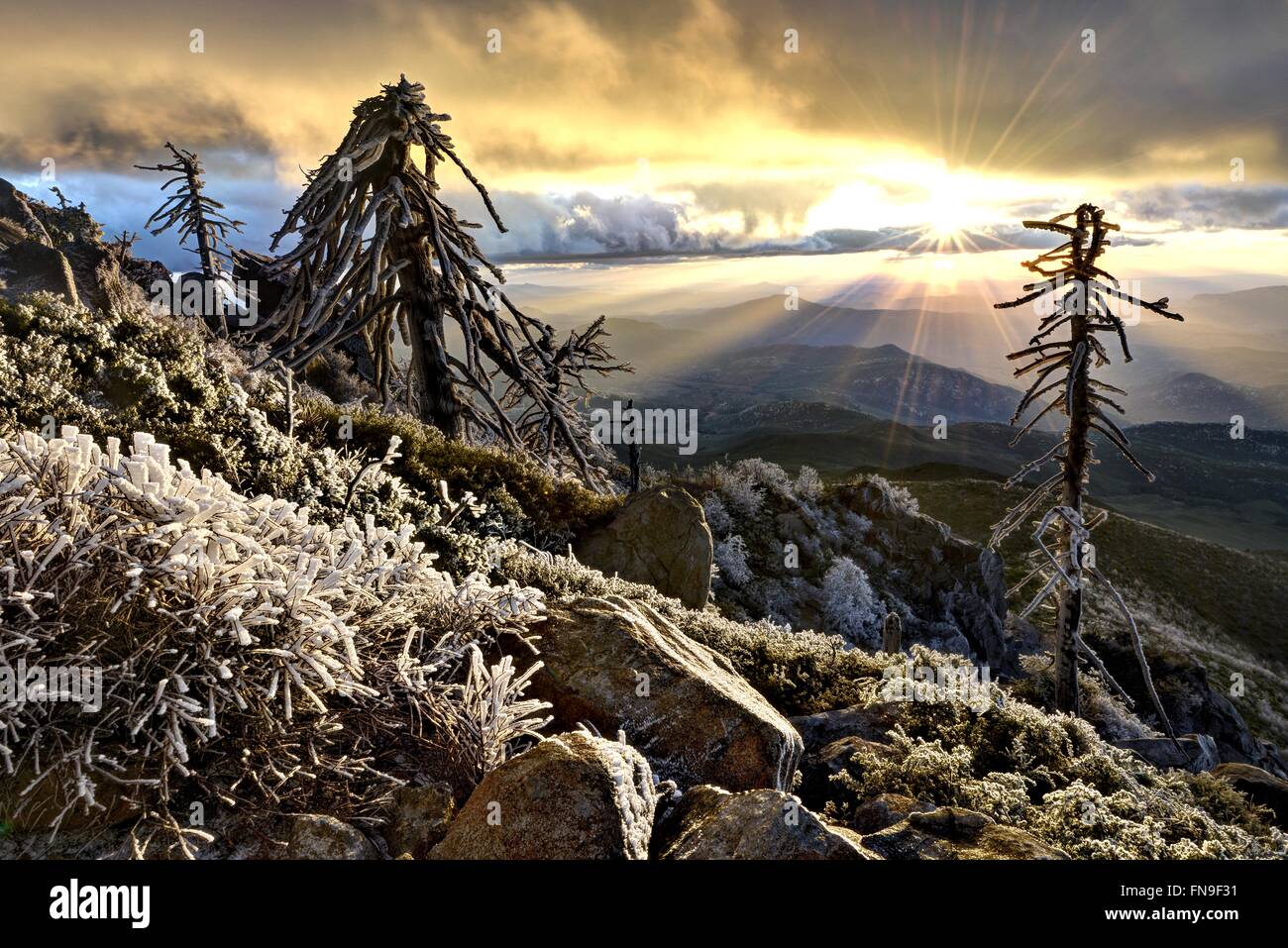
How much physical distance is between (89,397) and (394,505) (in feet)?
10.3

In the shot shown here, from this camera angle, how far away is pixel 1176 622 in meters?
54.9

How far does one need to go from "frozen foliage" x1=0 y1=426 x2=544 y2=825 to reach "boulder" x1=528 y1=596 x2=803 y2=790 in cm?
76

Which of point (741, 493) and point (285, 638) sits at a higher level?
point (285, 638)

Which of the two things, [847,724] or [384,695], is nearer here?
[384,695]

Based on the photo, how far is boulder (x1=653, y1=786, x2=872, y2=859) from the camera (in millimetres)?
2445

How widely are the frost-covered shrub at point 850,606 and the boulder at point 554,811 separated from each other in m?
18.3

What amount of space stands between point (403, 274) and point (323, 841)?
923cm

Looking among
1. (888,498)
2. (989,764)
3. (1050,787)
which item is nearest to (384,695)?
(989,764)

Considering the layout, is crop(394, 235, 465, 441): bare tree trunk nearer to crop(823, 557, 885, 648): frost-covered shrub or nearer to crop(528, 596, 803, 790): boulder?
crop(528, 596, 803, 790): boulder

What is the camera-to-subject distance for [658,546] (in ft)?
30.6

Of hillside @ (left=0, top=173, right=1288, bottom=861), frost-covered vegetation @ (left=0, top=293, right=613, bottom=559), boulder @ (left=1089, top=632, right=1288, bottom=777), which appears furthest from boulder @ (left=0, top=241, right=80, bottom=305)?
boulder @ (left=1089, top=632, right=1288, bottom=777)

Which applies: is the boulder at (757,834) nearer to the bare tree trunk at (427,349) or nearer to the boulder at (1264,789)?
the boulder at (1264,789)

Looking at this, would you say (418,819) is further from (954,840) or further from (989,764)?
(989,764)
